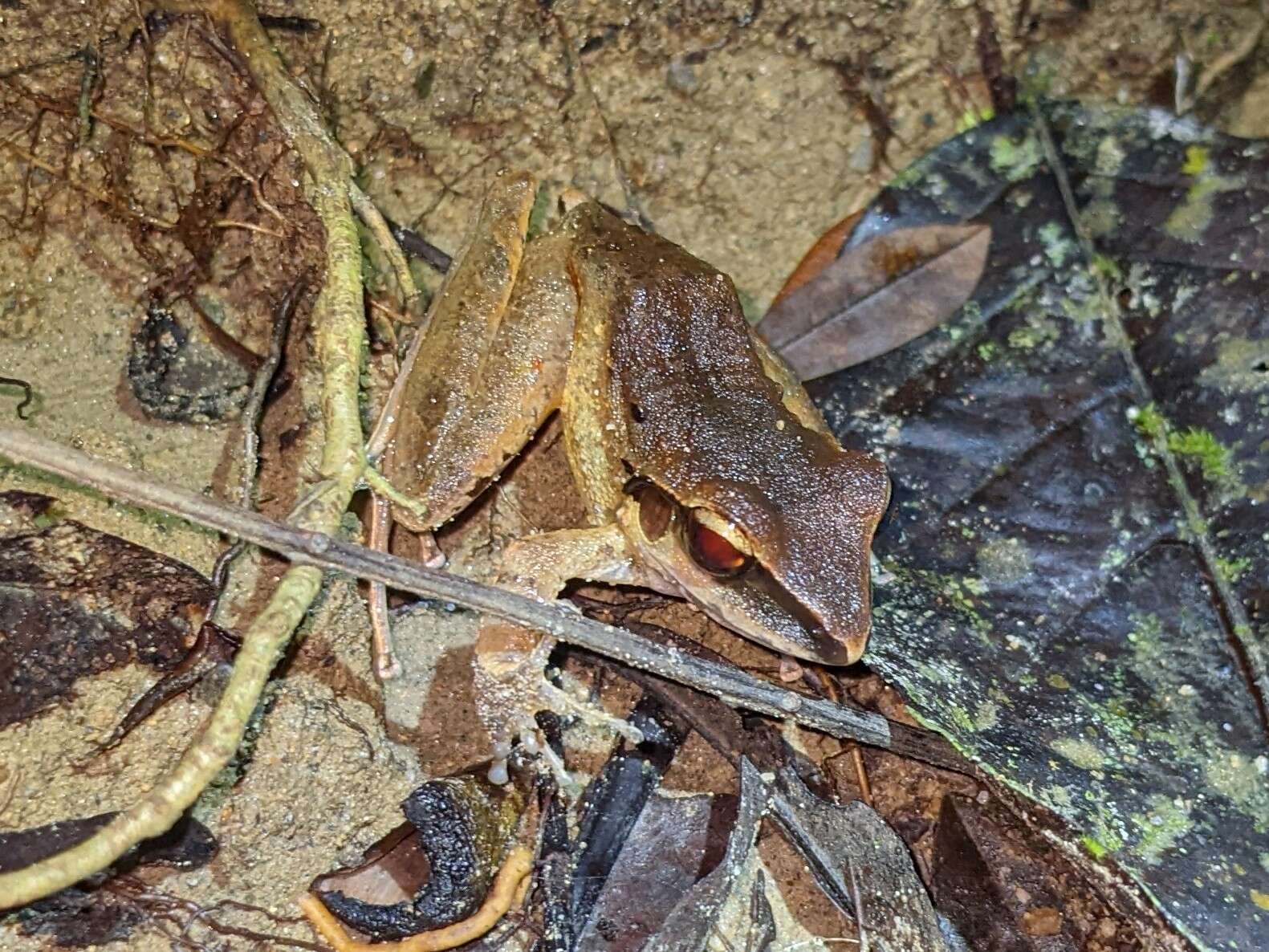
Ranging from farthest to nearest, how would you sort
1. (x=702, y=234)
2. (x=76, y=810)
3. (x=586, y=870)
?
(x=702, y=234)
(x=586, y=870)
(x=76, y=810)

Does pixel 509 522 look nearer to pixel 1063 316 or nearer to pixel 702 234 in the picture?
pixel 702 234

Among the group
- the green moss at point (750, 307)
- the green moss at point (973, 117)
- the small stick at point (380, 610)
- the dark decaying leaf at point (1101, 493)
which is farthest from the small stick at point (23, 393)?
the green moss at point (973, 117)

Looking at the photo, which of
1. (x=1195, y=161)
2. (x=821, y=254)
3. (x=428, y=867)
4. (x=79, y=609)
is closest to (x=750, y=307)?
(x=821, y=254)

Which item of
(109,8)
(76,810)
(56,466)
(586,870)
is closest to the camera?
(56,466)

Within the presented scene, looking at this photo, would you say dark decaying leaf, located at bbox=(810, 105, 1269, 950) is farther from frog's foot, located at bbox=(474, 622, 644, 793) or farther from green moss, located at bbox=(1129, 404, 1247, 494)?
frog's foot, located at bbox=(474, 622, 644, 793)

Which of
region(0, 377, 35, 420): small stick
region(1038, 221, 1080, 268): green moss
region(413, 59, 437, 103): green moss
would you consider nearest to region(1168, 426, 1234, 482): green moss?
region(1038, 221, 1080, 268): green moss

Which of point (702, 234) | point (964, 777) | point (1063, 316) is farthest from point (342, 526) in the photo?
point (1063, 316)

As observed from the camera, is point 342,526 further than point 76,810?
Yes

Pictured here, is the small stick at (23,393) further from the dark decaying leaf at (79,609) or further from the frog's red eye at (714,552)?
the frog's red eye at (714,552)
